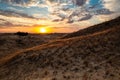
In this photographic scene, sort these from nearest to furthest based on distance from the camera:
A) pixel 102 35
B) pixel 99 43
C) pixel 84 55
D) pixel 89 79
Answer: pixel 89 79, pixel 84 55, pixel 99 43, pixel 102 35

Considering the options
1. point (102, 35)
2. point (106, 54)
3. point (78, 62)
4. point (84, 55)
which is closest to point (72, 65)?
point (78, 62)

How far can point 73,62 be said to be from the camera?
21422 mm

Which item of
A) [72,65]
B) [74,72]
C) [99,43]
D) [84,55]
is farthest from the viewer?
[99,43]

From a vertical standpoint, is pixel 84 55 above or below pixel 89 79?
above

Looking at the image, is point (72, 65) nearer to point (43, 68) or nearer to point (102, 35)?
point (43, 68)

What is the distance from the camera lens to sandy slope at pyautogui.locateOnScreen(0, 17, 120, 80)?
19.1m

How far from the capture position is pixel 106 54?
70.7 ft

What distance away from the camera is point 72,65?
20.9 m

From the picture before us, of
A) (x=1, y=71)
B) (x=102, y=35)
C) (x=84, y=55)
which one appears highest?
(x=102, y=35)

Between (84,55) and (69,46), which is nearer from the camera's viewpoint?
(84,55)

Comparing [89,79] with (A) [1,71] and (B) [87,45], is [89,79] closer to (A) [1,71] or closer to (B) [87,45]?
(B) [87,45]

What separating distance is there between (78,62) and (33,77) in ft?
15.2

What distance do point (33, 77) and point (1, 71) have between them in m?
5.90

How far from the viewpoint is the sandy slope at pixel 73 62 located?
1909 centimetres
